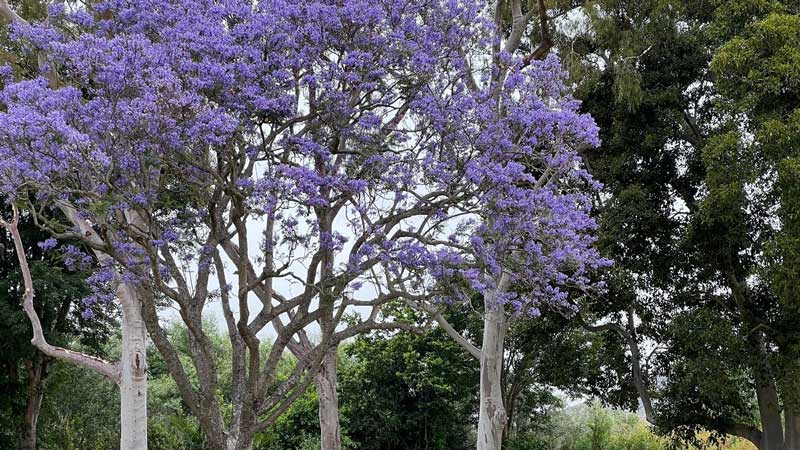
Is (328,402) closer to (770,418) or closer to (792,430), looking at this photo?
(770,418)

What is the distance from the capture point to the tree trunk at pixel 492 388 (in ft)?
35.9

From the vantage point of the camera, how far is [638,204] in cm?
1112

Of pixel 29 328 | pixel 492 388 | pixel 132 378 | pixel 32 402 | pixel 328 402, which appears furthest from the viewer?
pixel 32 402

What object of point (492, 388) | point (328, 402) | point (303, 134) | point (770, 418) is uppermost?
point (303, 134)

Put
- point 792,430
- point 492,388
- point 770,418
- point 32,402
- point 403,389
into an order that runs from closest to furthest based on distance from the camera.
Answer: point 492,388 < point 792,430 < point 770,418 < point 32,402 < point 403,389

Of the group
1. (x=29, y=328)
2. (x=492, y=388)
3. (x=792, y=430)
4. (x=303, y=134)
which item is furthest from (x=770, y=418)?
(x=29, y=328)

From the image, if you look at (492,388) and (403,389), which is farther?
(403,389)

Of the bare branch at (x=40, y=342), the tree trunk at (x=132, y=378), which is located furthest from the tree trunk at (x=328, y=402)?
the bare branch at (x=40, y=342)

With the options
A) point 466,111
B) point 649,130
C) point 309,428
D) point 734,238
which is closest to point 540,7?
point 649,130

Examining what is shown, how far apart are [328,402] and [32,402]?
18.6 ft

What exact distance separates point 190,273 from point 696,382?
726 cm

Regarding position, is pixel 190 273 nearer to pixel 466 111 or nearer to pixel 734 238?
pixel 466 111

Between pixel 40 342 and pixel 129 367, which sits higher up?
pixel 40 342

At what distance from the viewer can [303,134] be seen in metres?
6.20
